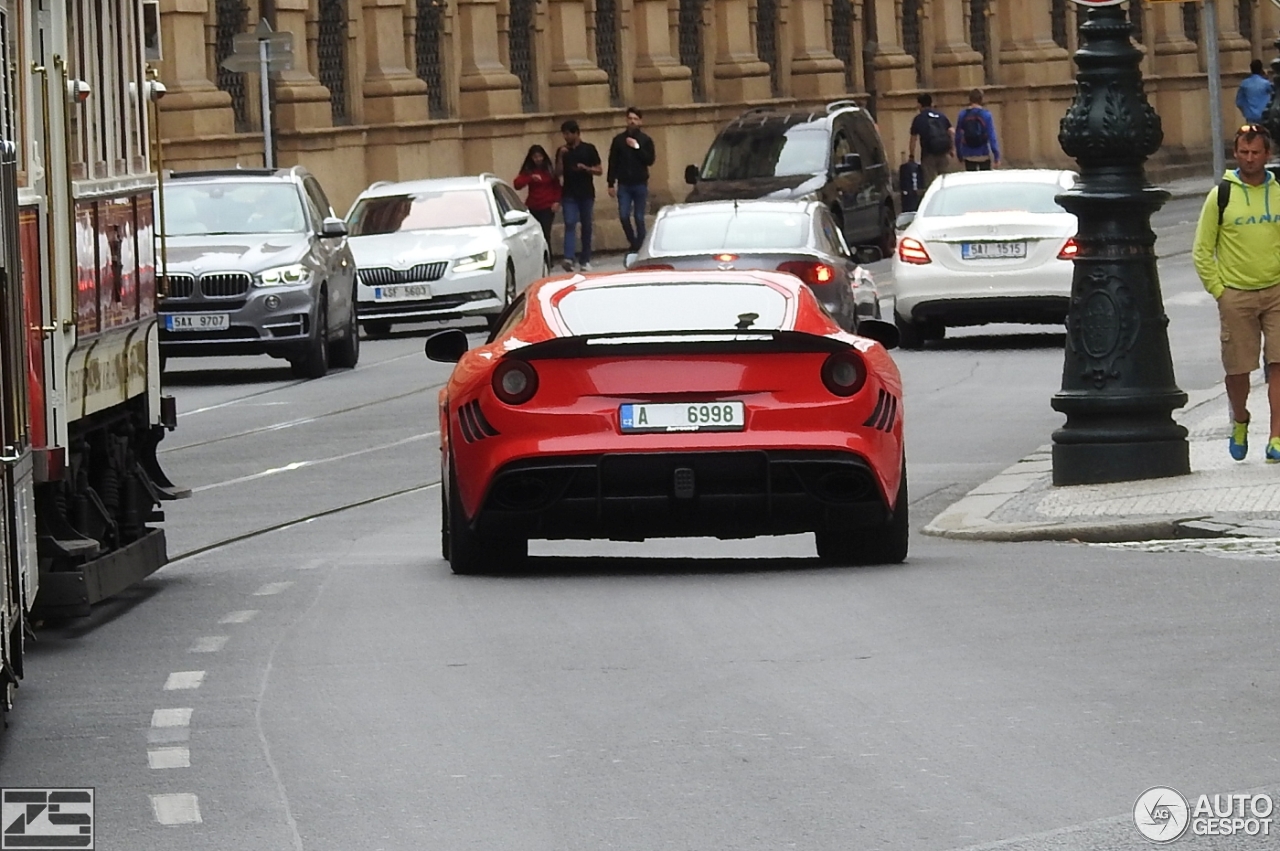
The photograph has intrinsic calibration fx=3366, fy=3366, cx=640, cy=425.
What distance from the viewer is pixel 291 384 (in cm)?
2672

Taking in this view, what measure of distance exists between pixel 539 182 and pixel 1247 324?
25.2 meters

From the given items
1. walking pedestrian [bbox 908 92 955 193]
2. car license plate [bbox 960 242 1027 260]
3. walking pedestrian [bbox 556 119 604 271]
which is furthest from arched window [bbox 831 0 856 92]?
car license plate [bbox 960 242 1027 260]

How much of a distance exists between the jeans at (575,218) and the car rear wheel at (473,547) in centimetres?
2827

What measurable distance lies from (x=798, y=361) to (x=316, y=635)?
2.42 metres

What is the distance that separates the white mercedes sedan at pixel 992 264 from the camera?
87.2 ft

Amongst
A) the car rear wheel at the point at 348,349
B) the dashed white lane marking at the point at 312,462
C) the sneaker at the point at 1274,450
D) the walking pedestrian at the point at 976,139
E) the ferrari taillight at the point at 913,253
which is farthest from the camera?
the walking pedestrian at the point at 976,139

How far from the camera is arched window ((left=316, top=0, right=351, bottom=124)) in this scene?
45.6 metres

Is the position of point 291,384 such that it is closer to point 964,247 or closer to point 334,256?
point 334,256

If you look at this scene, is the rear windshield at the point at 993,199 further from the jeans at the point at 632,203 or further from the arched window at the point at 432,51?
the arched window at the point at 432,51

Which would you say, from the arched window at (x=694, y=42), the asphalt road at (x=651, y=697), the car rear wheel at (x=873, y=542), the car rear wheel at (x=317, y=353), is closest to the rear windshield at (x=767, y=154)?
the car rear wheel at (x=317, y=353)

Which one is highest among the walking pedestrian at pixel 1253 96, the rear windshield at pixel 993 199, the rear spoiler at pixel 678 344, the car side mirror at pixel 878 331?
the walking pedestrian at pixel 1253 96

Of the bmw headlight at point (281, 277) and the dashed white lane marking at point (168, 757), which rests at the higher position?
the bmw headlight at point (281, 277)

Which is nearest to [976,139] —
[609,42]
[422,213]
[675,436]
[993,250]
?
[609,42]

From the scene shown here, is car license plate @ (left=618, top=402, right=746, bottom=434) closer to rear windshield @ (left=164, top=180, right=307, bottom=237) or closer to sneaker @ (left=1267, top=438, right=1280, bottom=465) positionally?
sneaker @ (left=1267, top=438, right=1280, bottom=465)
